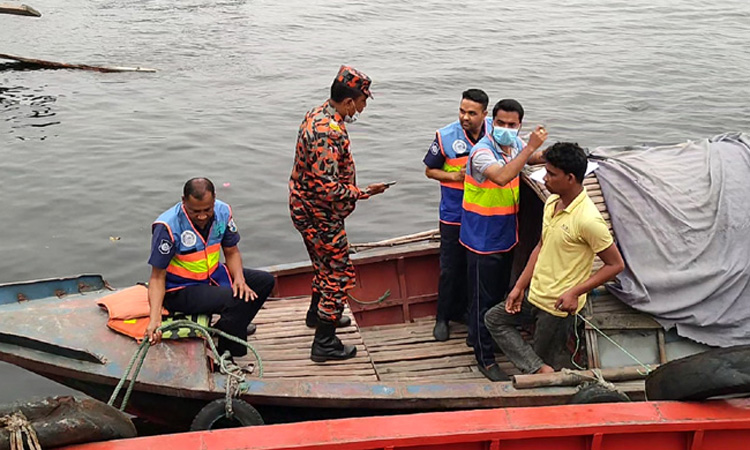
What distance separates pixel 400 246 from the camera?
23.4ft

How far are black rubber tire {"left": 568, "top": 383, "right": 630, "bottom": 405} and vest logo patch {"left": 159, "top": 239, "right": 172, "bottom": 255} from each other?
2681 mm

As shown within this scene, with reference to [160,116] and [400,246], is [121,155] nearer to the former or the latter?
[160,116]

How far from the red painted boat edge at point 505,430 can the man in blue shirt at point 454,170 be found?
1.95m

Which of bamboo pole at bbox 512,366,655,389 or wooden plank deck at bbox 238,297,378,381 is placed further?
wooden plank deck at bbox 238,297,378,381

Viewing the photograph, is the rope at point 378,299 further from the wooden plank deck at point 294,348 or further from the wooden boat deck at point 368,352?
the wooden plank deck at point 294,348

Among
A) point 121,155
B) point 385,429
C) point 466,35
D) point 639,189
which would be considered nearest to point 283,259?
point 121,155

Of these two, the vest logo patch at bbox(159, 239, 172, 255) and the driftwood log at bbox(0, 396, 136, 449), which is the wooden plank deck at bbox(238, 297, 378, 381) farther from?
the driftwood log at bbox(0, 396, 136, 449)

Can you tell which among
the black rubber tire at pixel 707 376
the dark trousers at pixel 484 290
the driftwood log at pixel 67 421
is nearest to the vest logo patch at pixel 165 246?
the driftwood log at pixel 67 421

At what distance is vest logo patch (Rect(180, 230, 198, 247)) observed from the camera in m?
4.75

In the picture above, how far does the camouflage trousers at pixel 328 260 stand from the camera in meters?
5.01

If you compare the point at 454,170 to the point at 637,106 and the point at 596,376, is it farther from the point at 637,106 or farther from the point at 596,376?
the point at 637,106

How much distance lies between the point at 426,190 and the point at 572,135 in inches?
150

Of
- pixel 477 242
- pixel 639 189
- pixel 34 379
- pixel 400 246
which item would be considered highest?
pixel 639 189

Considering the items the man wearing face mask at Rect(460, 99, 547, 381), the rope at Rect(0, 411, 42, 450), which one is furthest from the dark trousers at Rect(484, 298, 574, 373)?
the rope at Rect(0, 411, 42, 450)
